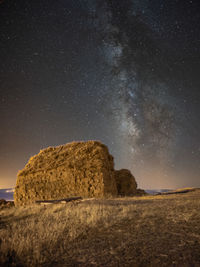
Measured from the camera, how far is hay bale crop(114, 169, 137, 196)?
77.3 feet

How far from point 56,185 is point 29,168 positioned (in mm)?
3937

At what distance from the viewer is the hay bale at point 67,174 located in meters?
14.2

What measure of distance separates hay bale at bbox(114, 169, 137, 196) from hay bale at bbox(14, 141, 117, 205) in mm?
7733

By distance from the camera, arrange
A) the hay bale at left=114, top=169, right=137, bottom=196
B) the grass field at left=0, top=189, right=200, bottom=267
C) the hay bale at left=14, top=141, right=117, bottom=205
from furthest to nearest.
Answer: the hay bale at left=114, top=169, right=137, bottom=196, the hay bale at left=14, top=141, right=117, bottom=205, the grass field at left=0, top=189, right=200, bottom=267

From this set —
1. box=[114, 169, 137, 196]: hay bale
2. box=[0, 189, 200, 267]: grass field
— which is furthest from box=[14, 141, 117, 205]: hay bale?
box=[0, 189, 200, 267]: grass field

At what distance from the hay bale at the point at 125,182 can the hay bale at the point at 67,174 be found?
7.73 m

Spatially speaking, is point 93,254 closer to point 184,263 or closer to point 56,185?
point 184,263

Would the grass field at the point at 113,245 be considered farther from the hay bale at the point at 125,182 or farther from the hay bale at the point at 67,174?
the hay bale at the point at 125,182

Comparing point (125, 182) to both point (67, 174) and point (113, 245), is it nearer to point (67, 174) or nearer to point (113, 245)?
point (67, 174)

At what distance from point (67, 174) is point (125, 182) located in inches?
447

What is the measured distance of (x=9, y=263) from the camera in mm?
2561

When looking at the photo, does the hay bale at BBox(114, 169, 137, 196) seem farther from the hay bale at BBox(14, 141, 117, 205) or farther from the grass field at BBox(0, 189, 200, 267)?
the grass field at BBox(0, 189, 200, 267)

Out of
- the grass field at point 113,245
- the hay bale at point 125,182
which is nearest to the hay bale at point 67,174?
the hay bale at point 125,182

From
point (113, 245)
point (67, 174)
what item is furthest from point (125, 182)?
point (113, 245)
